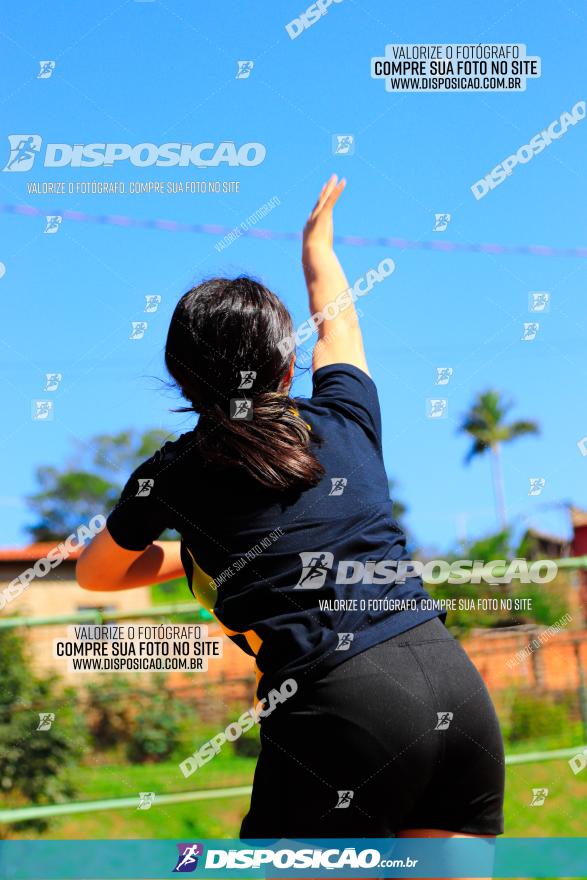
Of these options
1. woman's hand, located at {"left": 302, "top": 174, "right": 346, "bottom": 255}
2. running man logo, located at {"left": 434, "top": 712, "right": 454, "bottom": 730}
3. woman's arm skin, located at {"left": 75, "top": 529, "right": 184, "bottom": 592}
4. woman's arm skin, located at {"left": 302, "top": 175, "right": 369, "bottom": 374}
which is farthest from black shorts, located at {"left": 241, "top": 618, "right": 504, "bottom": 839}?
woman's hand, located at {"left": 302, "top": 174, "right": 346, "bottom": 255}

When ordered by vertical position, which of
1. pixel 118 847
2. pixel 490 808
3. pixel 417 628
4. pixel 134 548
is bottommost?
pixel 118 847

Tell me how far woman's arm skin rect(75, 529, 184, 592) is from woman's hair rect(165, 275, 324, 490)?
1.08ft

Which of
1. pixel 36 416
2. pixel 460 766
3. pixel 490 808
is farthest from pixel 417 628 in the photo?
pixel 36 416

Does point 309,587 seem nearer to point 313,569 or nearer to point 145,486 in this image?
point 313,569

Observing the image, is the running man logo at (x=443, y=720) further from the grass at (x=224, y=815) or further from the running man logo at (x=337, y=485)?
the grass at (x=224, y=815)

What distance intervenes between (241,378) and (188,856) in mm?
1562

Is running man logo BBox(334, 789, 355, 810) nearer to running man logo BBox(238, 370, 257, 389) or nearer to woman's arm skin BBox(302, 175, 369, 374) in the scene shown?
running man logo BBox(238, 370, 257, 389)

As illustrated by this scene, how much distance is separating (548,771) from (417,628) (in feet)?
15.1

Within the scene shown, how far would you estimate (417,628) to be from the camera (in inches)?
62.9

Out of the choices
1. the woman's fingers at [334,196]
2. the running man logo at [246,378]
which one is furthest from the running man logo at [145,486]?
the woman's fingers at [334,196]

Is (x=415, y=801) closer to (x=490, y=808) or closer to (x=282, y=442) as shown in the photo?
→ (x=490, y=808)

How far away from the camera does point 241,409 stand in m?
1.68

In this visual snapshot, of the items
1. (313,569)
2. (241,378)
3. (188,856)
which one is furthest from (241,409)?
(188,856)

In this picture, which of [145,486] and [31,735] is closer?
[145,486]
